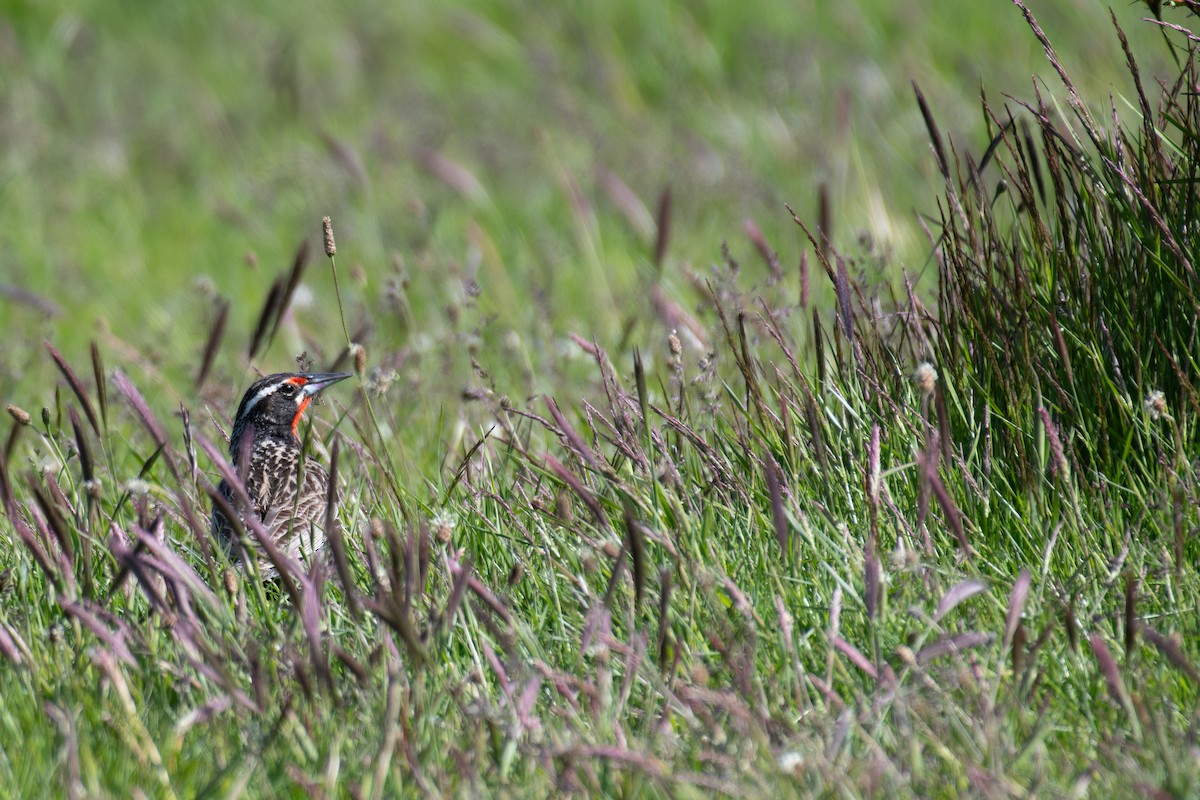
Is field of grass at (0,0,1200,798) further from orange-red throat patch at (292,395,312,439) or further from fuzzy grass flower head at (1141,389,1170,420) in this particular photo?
orange-red throat patch at (292,395,312,439)

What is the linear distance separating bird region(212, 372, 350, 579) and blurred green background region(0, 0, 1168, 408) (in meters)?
0.64

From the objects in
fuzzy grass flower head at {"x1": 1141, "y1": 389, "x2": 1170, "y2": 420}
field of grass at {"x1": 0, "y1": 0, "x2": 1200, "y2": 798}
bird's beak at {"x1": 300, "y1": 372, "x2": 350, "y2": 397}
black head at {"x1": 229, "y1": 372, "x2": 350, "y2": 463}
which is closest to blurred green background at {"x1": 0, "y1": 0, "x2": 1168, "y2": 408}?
black head at {"x1": 229, "y1": 372, "x2": 350, "y2": 463}

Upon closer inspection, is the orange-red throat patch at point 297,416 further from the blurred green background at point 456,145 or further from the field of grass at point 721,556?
the blurred green background at point 456,145

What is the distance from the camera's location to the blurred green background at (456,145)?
278 inches

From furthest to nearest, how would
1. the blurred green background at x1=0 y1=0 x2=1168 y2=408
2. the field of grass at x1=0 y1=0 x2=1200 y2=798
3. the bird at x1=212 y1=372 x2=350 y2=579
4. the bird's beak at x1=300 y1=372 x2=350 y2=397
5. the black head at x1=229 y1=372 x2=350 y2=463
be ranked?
1. the blurred green background at x1=0 y1=0 x2=1168 y2=408
2. the black head at x1=229 y1=372 x2=350 y2=463
3. the bird's beak at x1=300 y1=372 x2=350 y2=397
4. the bird at x1=212 y1=372 x2=350 y2=579
5. the field of grass at x1=0 y1=0 x2=1200 y2=798

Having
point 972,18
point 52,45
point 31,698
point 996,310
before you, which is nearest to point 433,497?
point 31,698

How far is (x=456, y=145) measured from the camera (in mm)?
9992

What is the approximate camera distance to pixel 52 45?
11531 millimetres

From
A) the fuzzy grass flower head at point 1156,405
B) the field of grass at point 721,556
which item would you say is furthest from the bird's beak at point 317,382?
the fuzzy grass flower head at point 1156,405

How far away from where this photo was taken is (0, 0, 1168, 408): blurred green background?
7.05m

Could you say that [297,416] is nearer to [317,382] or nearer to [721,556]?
[317,382]

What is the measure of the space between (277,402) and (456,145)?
5.25 m

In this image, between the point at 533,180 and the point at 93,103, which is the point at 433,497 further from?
the point at 93,103

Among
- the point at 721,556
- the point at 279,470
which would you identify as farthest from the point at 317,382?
the point at 721,556
